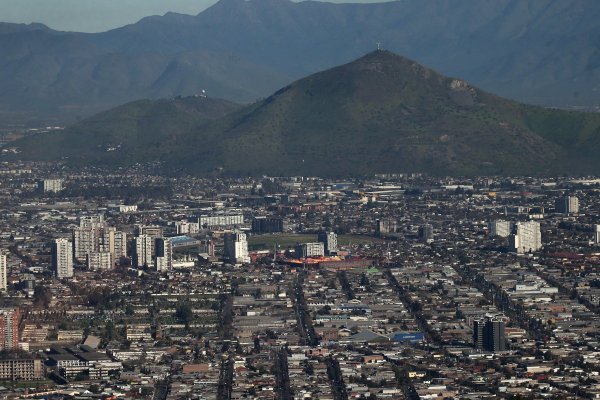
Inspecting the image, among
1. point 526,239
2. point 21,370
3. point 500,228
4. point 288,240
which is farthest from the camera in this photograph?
point 500,228

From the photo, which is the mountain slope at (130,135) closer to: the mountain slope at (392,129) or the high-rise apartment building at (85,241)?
the mountain slope at (392,129)

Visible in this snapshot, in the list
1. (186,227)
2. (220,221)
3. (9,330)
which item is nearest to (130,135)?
(220,221)

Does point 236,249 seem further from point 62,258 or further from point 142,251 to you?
point 62,258

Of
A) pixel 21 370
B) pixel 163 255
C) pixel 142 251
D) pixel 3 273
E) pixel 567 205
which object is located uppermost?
pixel 567 205

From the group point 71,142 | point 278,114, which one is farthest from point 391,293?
point 71,142

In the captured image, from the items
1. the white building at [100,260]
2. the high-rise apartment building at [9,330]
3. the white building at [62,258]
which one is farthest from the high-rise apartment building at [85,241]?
the high-rise apartment building at [9,330]

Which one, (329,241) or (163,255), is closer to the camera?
(163,255)

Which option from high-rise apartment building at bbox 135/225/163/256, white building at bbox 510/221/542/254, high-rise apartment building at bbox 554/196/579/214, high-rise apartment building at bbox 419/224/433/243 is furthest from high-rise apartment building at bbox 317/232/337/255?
high-rise apartment building at bbox 554/196/579/214

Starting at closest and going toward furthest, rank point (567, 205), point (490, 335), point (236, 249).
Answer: point (490, 335)
point (236, 249)
point (567, 205)
